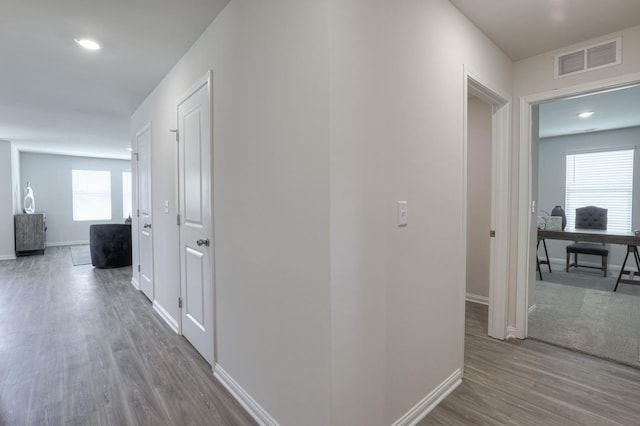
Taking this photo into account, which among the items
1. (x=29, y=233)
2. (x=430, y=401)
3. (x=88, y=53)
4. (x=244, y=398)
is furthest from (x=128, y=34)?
(x=29, y=233)

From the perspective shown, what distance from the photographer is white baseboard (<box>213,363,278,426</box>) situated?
1.70 m

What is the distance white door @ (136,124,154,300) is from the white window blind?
7047 mm

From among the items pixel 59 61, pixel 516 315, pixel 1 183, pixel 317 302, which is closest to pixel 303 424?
pixel 317 302

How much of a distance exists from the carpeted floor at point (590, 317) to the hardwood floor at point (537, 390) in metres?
0.21

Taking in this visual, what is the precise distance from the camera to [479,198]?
373 centimetres

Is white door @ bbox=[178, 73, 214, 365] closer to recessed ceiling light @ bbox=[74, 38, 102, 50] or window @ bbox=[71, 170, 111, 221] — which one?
recessed ceiling light @ bbox=[74, 38, 102, 50]

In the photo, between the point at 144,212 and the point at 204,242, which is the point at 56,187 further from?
the point at 204,242

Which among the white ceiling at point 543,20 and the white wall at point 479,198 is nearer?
the white ceiling at point 543,20

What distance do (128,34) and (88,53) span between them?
61cm

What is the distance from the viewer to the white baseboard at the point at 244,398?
1.70 m

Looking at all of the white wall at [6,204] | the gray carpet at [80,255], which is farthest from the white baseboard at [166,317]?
the white wall at [6,204]

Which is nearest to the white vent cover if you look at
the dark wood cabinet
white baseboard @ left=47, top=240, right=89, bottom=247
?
the dark wood cabinet

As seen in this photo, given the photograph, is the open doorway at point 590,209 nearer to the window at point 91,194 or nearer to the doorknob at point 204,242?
the doorknob at point 204,242

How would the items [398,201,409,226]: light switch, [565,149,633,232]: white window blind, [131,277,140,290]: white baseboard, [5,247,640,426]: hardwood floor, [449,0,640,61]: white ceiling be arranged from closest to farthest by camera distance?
[398,201,409,226]: light switch
[5,247,640,426]: hardwood floor
[449,0,640,61]: white ceiling
[131,277,140,290]: white baseboard
[565,149,633,232]: white window blind
